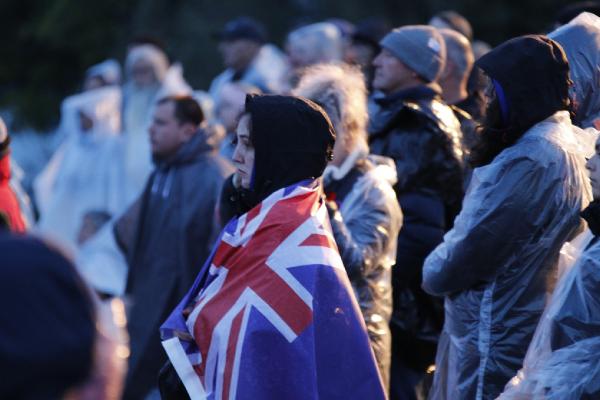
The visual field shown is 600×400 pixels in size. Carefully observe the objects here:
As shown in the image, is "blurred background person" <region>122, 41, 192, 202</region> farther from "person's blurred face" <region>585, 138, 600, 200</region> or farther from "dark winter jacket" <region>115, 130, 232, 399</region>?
"person's blurred face" <region>585, 138, 600, 200</region>

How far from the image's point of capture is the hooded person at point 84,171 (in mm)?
11516

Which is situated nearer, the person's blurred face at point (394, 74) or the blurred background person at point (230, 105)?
the person's blurred face at point (394, 74)

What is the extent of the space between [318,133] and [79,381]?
2570mm

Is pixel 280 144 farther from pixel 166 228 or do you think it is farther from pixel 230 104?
pixel 230 104

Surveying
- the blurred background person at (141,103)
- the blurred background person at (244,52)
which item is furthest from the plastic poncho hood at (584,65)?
the blurred background person at (141,103)

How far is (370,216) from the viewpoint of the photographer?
5320mm

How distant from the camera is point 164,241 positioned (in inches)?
295

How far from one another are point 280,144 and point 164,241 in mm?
3187

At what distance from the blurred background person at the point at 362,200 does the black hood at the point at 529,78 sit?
93 centimetres

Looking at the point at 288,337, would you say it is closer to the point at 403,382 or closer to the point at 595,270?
the point at 595,270

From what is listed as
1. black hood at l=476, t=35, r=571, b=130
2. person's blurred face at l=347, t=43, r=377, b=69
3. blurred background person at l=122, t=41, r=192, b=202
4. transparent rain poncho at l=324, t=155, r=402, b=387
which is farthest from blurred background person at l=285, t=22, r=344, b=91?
black hood at l=476, t=35, r=571, b=130

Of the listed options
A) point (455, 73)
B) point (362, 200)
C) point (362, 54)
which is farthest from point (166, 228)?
point (362, 200)

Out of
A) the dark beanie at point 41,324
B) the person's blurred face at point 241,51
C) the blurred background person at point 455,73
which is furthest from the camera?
the person's blurred face at point 241,51

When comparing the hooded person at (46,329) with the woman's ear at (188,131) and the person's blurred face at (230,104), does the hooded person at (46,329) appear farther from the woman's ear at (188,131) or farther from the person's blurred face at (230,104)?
the person's blurred face at (230,104)
